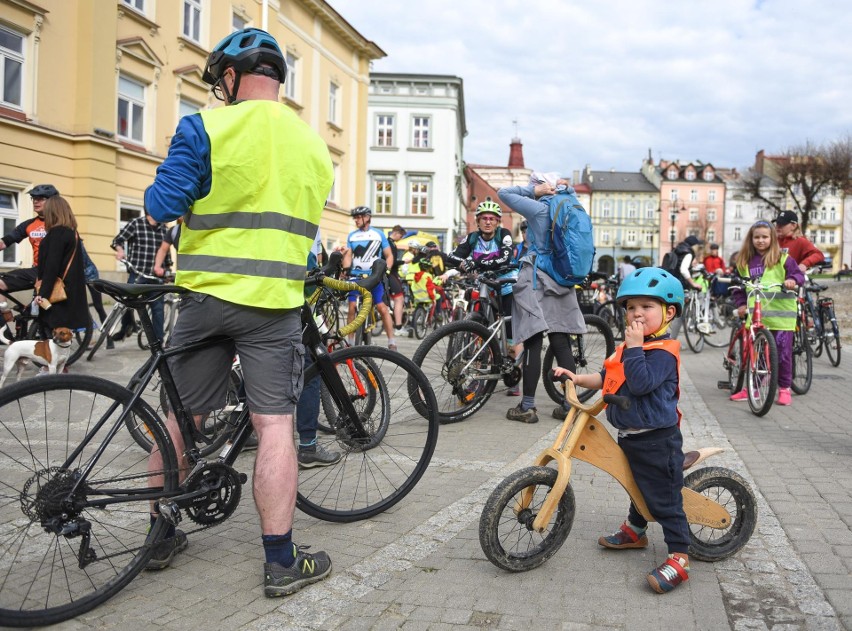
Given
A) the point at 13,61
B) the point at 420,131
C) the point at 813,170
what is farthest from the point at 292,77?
the point at 813,170

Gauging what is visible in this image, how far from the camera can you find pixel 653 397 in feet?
9.83

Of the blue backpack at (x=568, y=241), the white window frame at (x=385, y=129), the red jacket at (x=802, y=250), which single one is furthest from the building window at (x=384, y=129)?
the blue backpack at (x=568, y=241)

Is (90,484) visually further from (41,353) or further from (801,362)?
(801,362)

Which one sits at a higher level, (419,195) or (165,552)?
(419,195)

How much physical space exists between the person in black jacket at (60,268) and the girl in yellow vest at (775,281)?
20.7 ft

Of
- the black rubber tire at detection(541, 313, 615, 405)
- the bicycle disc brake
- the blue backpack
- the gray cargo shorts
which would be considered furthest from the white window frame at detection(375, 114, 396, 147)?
the bicycle disc brake

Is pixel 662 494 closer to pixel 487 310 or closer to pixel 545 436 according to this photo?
pixel 545 436

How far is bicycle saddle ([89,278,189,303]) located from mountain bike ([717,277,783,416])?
5363mm

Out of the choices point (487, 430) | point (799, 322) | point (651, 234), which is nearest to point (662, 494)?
point (487, 430)

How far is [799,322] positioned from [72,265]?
292 inches

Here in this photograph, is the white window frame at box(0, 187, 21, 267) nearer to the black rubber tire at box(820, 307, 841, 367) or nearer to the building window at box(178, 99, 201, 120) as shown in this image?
the building window at box(178, 99, 201, 120)

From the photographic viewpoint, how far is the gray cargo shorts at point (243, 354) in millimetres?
2785

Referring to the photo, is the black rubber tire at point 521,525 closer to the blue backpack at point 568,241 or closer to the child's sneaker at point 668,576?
the child's sneaker at point 668,576

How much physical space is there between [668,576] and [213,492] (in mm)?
1758
